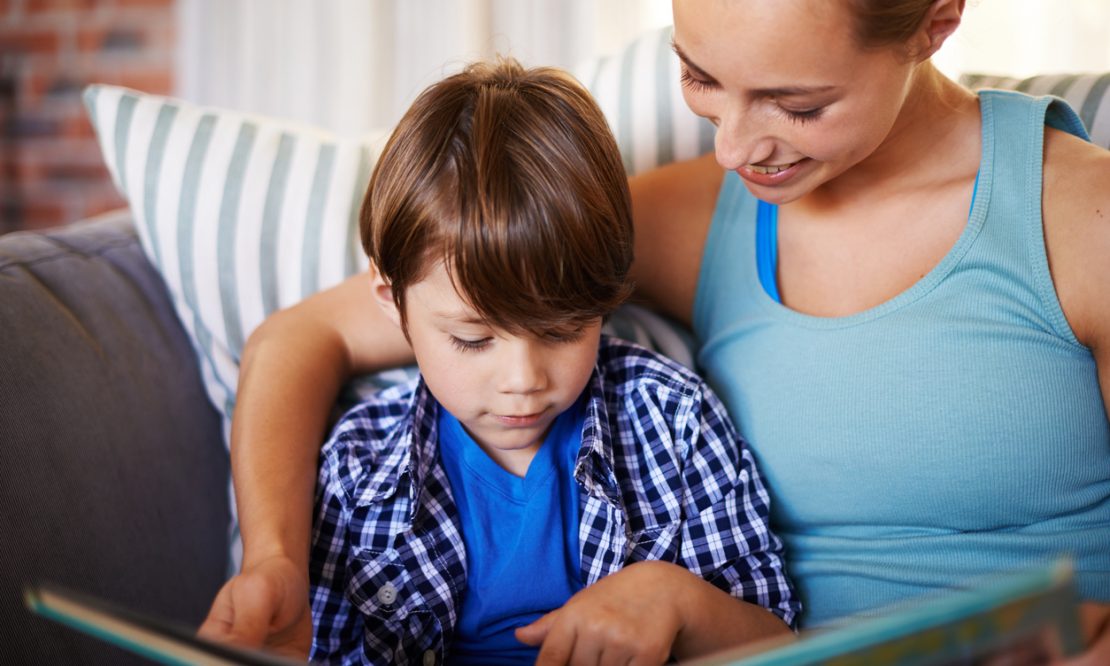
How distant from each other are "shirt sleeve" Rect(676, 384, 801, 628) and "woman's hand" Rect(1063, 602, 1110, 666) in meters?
0.25

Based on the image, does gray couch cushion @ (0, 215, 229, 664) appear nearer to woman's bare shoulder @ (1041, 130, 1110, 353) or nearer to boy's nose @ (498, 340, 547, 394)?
boy's nose @ (498, 340, 547, 394)

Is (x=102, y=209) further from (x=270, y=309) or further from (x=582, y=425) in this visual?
(x=582, y=425)

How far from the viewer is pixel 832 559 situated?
97 centimetres

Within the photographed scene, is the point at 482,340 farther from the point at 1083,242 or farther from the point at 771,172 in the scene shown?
the point at 1083,242

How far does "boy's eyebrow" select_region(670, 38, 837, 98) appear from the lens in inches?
32.1

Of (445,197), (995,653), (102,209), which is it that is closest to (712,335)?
(445,197)

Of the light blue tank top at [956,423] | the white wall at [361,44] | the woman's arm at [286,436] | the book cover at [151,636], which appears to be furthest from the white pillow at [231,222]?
the white wall at [361,44]

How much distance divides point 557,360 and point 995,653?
50 centimetres

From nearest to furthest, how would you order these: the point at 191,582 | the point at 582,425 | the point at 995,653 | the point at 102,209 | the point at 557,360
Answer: the point at 995,653, the point at 557,360, the point at 582,425, the point at 191,582, the point at 102,209

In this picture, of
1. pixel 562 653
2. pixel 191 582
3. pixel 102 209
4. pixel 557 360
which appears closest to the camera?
pixel 562 653

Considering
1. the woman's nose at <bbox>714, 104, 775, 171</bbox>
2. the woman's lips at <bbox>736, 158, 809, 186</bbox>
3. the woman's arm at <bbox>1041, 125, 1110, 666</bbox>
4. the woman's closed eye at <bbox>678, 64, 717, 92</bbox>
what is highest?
the woman's closed eye at <bbox>678, 64, 717, 92</bbox>

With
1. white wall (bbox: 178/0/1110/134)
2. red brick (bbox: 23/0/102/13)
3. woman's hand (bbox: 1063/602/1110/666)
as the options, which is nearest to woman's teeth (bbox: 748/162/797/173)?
woman's hand (bbox: 1063/602/1110/666)

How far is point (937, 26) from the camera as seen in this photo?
0.85 metres

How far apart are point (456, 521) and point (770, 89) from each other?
1.64 ft
